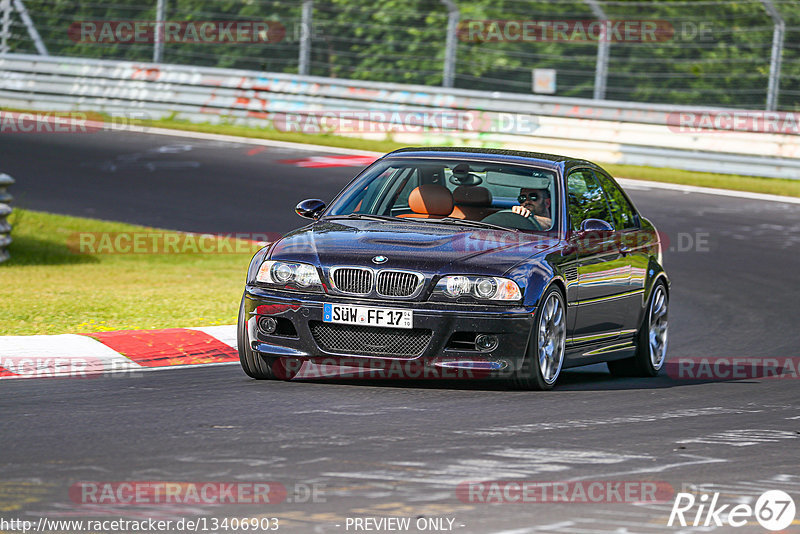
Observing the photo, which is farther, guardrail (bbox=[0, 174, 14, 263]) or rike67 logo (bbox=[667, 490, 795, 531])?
guardrail (bbox=[0, 174, 14, 263])

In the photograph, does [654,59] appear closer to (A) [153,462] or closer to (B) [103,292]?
(B) [103,292]

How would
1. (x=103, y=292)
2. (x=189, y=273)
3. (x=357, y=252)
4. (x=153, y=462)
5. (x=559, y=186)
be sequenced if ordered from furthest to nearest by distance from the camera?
(x=189, y=273) < (x=103, y=292) < (x=559, y=186) < (x=357, y=252) < (x=153, y=462)

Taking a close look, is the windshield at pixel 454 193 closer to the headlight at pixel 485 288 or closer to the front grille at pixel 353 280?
the headlight at pixel 485 288

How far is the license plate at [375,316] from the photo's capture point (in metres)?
8.05

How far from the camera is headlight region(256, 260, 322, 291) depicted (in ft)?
27.0

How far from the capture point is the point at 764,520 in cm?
547

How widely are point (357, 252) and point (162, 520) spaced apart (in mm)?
3392

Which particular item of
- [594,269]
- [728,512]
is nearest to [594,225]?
[594,269]

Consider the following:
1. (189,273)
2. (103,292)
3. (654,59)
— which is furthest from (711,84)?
(103,292)

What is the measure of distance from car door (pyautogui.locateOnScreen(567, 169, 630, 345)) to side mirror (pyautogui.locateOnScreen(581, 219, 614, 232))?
8 centimetres

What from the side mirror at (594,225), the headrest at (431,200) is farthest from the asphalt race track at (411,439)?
the headrest at (431,200)

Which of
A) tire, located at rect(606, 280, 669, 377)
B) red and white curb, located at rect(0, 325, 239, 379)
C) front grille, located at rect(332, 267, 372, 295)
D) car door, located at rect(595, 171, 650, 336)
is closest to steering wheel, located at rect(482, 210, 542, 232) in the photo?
car door, located at rect(595, 171, 650, 336)

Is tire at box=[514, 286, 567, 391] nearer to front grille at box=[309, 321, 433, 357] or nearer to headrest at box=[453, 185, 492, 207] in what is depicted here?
front grille at box=[309, 321, 433, 357]

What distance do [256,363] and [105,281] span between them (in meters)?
5.81
